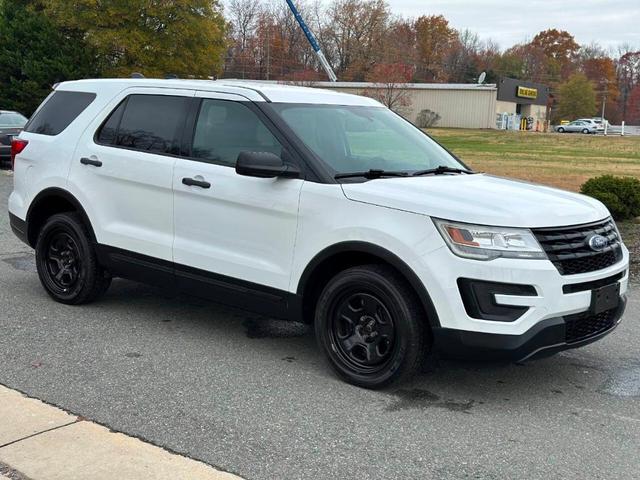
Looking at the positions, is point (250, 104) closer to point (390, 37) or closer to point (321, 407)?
point (321, 407)

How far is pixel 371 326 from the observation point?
4.46m

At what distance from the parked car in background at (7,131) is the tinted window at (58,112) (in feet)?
41.6

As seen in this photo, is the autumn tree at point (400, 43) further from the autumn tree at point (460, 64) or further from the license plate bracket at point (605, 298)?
the license plate bracket at point (605, 298)

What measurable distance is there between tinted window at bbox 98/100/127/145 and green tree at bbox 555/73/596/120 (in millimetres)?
106617

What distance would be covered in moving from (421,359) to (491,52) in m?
125

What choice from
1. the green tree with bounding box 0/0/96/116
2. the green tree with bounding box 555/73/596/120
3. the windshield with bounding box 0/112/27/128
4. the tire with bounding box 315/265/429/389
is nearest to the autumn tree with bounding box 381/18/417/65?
the green tree with bounding box 555/73/596/120

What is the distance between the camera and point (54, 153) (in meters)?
6.12

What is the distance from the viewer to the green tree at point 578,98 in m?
104

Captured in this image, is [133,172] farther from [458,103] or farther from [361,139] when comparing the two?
[458,103]

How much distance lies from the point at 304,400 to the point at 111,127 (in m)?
2.88

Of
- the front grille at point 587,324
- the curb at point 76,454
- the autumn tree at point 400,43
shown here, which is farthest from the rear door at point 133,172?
the autumn tree at point 400,43

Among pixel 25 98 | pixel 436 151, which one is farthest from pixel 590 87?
pixel 436 151

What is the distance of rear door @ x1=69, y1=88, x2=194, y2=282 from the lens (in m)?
5.36

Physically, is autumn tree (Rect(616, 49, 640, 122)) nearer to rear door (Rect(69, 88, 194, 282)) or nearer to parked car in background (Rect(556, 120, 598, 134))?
parked car in background (Rect(556, 120, 598, 134))
